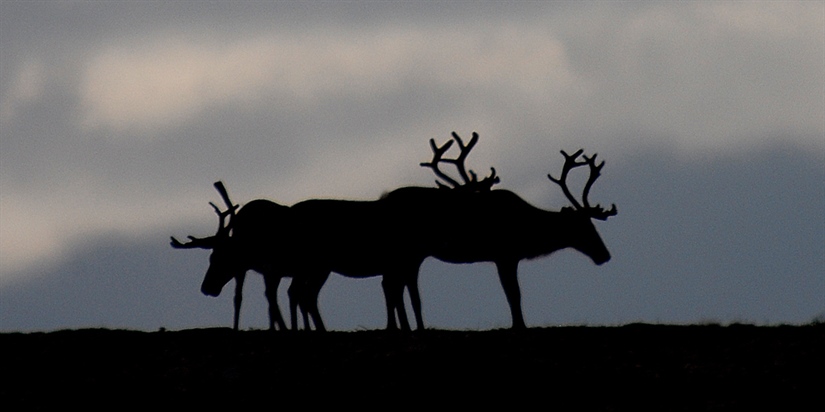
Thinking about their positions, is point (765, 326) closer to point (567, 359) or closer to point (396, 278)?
point (567, 359)

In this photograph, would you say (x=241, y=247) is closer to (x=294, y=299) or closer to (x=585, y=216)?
Result: (x=294, y=299)

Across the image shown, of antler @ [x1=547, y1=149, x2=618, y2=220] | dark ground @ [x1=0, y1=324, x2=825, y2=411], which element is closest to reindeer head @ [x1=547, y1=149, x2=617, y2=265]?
antler @ [x1=547, y1=149, x2=618, y2=220]

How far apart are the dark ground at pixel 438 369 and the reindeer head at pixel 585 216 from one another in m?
7.45

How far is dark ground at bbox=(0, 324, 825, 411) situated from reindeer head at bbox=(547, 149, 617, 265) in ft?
24.4

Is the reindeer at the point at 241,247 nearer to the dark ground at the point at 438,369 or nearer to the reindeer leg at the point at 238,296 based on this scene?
the reindeer leg at the point at 238,296

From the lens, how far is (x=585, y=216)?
2848 centimetres

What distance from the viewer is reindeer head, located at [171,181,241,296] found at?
85.8 feet

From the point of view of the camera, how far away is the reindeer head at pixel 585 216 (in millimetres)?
28281

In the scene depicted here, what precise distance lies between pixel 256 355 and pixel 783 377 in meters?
5.95

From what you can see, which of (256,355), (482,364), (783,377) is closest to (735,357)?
(783,377)

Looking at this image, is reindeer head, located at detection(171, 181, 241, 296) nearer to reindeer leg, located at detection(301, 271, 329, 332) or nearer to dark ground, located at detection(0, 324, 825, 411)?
reindeer leg, located at detection(301, 271, 329, 332)

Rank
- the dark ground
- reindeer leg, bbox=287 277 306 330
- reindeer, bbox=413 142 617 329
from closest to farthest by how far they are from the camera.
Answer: the dark ground → reindeer leg, bbox=287 277 306 330 → reindeer, bbox=413 142 617 329

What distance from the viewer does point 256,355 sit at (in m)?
20.4

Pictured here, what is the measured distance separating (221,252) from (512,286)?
4.39 m
